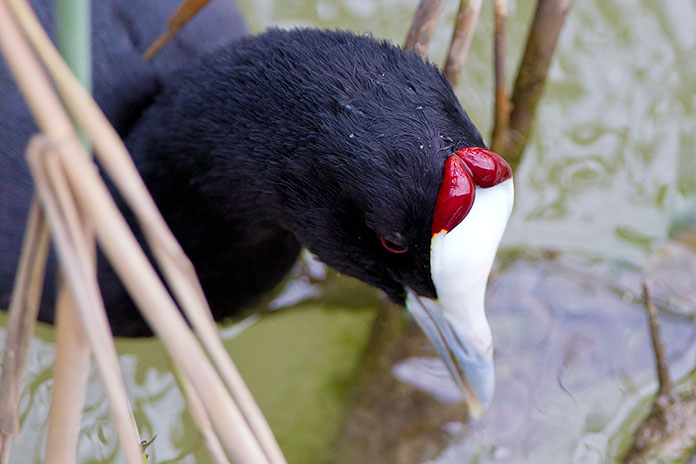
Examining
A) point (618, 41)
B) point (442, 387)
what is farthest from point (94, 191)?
point (618, 41)

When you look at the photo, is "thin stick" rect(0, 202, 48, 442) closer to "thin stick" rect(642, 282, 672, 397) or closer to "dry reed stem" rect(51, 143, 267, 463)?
"dry reed stem" rect(51, 143, 267, 463)

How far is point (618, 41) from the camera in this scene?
8.26ft

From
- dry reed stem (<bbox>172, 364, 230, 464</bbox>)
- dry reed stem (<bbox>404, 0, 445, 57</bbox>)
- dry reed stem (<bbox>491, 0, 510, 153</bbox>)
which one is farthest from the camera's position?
dry reed stem (<bbox>491, 0, 510, 153</bbox>)

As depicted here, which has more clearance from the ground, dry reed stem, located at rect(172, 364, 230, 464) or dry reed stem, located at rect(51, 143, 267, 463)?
dry reed stem, located at rect(51, 143, 267, 463)

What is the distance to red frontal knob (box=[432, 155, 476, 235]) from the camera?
1058mm

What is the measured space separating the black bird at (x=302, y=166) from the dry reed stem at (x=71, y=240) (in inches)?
19.2

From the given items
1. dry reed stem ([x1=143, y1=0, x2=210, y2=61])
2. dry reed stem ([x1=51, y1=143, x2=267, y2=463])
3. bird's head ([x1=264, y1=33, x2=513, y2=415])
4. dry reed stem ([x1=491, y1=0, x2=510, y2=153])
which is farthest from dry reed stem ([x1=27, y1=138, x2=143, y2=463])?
dry reed stem ([x1=491, y1=0, x2=510, y2=153])

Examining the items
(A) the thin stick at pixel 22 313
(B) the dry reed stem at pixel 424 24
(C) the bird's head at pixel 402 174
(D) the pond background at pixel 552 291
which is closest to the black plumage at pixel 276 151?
(C) the bird's head at pixel 402 174

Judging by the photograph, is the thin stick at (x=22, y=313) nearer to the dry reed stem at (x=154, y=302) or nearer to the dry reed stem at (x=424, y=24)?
the dry reed stem at (x=154, y=302)

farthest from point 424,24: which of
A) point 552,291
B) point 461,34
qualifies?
point 552,291

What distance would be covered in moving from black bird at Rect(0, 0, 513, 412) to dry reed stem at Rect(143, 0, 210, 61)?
0.13 feet

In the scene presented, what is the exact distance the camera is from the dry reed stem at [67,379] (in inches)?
29.4

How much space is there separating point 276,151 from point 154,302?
22.0 inches

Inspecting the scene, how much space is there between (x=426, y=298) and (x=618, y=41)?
160 centimetres
